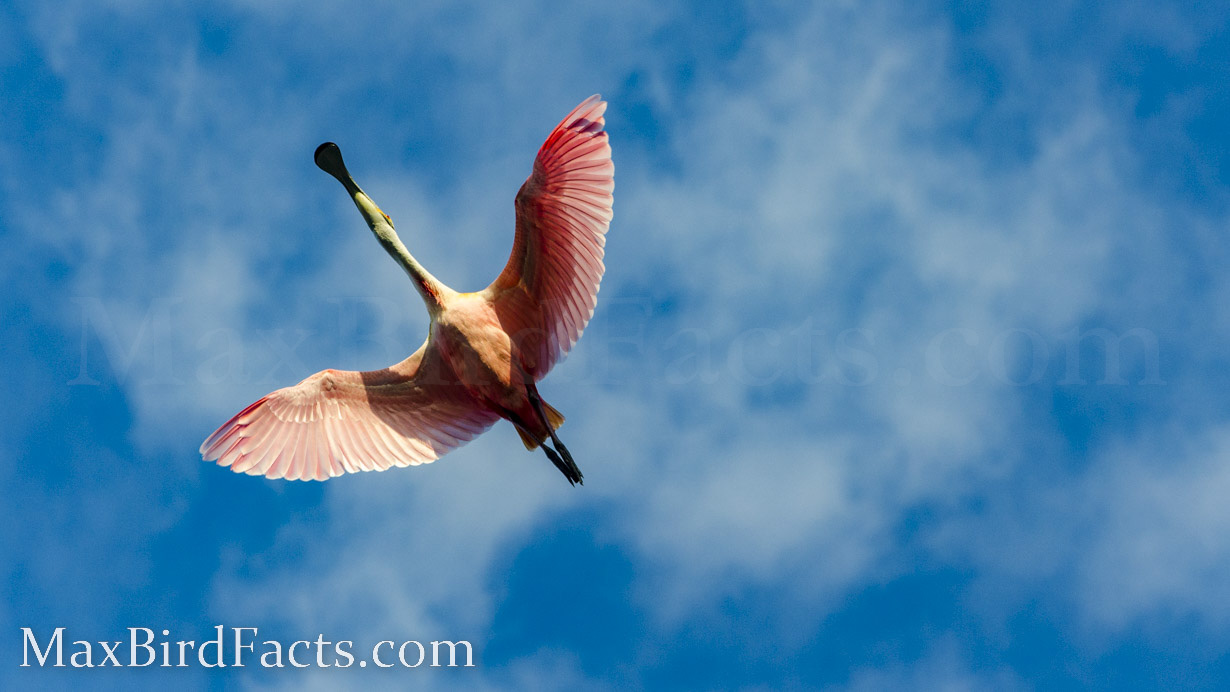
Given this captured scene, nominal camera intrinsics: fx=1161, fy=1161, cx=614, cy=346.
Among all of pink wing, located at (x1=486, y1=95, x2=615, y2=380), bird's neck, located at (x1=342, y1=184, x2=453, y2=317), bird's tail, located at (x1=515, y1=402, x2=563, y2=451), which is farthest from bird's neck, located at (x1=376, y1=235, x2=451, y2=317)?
bird's tail, located at (x1=515, y1=402, x2=563, y2=451)

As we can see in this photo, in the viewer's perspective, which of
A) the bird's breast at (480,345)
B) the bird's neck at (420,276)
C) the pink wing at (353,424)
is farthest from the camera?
the pink wing at (353,424)

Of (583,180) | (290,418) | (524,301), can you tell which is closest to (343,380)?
(290,418)

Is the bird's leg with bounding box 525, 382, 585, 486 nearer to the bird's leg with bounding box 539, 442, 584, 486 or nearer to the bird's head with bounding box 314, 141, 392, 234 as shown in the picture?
the bird's leg with bounding box 539, 442, 584, 486

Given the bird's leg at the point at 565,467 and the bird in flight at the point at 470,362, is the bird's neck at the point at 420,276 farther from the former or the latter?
the bird's leg at the point at 565,467

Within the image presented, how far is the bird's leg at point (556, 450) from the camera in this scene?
38.7 ft

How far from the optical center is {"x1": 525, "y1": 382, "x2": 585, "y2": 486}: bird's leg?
1179cm

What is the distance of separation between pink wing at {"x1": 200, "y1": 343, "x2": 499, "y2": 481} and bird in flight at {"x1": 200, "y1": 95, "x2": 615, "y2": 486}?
1cm

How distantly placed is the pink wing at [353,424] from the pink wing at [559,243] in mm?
1133

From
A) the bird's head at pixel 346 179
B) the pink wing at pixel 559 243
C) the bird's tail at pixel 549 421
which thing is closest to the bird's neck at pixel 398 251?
the bird's head at pixel 346 179

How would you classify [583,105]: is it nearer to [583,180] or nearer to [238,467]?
[583,180]

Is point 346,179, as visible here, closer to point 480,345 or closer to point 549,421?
point 480,345

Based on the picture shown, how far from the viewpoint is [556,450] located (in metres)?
11.9

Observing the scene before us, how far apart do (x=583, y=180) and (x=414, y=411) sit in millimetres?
3346

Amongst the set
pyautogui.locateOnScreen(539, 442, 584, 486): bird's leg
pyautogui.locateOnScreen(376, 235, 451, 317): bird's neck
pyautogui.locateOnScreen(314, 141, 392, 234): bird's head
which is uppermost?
pyautogui.locateOnScreen(314, 141, 392, 234): bird's head
